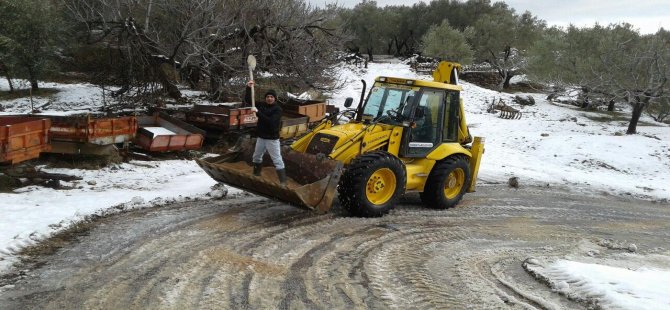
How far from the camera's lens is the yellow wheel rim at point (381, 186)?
7.25 metres

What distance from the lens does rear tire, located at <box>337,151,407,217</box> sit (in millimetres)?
6918

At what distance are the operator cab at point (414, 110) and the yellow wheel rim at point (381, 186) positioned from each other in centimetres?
65

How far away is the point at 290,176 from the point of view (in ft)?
24.9

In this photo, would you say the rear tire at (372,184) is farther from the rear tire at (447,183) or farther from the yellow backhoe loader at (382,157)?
the rear tire at (447,183)

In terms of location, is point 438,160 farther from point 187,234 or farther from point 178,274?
point 178,274

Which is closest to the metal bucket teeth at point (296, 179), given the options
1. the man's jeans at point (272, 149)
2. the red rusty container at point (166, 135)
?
the man's jeans at point (272, 149)

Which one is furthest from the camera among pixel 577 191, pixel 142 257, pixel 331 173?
pixel 577 191

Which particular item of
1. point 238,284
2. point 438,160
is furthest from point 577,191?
point 238,284

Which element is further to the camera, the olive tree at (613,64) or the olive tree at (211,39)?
the olive tree at (613,64)

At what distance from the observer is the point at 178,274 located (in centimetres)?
504

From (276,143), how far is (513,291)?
3.55m

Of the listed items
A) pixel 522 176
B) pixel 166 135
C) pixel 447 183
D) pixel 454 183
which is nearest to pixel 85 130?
pixel 166 135

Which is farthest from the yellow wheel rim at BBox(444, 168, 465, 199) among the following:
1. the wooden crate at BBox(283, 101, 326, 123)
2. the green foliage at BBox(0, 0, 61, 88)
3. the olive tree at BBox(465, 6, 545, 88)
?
the olive tree at BBox(465, 6, 545, 88)

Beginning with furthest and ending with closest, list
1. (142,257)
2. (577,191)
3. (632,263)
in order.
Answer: (577,191)
(632,263)
(142,257)
